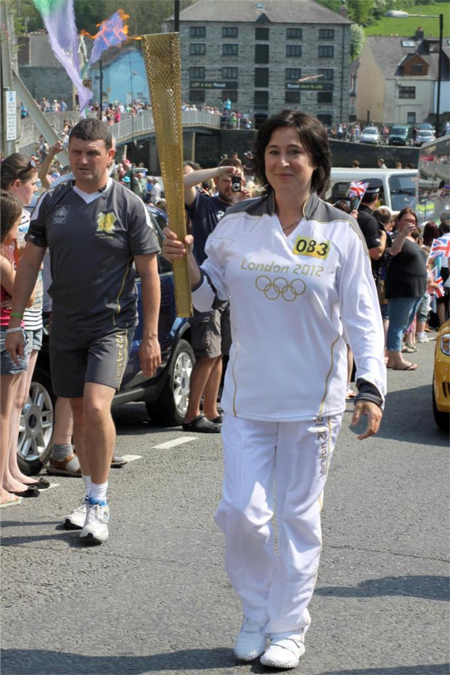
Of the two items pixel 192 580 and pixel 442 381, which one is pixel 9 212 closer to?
pixel 192 580

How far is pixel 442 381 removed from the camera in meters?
9.75

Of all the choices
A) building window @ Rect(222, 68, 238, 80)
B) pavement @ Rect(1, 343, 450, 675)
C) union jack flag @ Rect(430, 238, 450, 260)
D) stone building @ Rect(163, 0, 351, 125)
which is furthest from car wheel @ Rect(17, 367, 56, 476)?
building window @ Rect(222, 68, 238, 80)

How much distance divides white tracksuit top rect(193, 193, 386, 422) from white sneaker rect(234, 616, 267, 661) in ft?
2.65

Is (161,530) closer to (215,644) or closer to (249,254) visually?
(215,644)

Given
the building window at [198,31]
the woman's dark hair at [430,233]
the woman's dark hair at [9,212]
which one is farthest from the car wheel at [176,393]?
the building window at [198,31]

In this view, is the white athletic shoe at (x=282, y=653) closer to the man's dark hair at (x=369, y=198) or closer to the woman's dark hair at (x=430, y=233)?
the man's dark hair at (x=369, y=198)

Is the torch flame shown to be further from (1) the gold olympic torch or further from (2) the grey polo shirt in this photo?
(1) the gold olympic torch

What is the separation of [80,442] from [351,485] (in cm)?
209

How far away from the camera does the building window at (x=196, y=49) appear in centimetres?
13188

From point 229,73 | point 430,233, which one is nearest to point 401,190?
point 430,233

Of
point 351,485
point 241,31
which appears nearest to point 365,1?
point 241,31

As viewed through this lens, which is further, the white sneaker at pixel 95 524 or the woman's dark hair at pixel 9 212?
the woman's dark hair at pixel 9 212

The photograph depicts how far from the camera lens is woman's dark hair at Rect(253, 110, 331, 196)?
434cm

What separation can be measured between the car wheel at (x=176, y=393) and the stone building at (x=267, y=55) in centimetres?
12535
